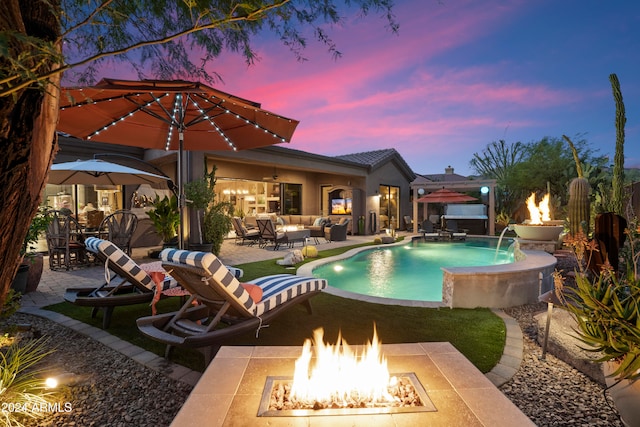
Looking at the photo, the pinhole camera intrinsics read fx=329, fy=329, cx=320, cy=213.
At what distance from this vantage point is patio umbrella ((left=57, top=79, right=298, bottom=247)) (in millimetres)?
3963

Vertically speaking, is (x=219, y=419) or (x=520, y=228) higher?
(x=520, y=228)

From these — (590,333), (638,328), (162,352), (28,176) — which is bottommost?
(162,352)

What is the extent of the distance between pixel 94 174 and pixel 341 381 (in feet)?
29.3

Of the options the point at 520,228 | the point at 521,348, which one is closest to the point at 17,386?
the point at 521,348

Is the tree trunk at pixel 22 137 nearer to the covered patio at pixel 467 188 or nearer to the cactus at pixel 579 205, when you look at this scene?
the cactus at pixel 579 205

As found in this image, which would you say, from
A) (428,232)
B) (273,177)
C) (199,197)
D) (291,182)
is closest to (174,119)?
(199,197)

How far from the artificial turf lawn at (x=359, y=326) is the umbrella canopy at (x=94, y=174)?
372 centimetres

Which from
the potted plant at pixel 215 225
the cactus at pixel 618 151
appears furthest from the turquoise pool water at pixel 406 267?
the cactus at pixel 618 151

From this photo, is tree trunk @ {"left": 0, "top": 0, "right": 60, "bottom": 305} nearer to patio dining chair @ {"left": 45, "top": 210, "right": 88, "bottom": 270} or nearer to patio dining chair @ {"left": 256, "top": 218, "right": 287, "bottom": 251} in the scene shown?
patio dining chair @ {"left": 45, "top": 210, "right": 88, "bottom": 270}

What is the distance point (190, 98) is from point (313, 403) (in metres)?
4.42

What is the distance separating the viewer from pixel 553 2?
1127 cm

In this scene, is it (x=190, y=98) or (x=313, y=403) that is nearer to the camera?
(x=313, y=403)

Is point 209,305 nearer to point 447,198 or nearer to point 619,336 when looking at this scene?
point 619,336

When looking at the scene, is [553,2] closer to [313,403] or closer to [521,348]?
[521,348]
